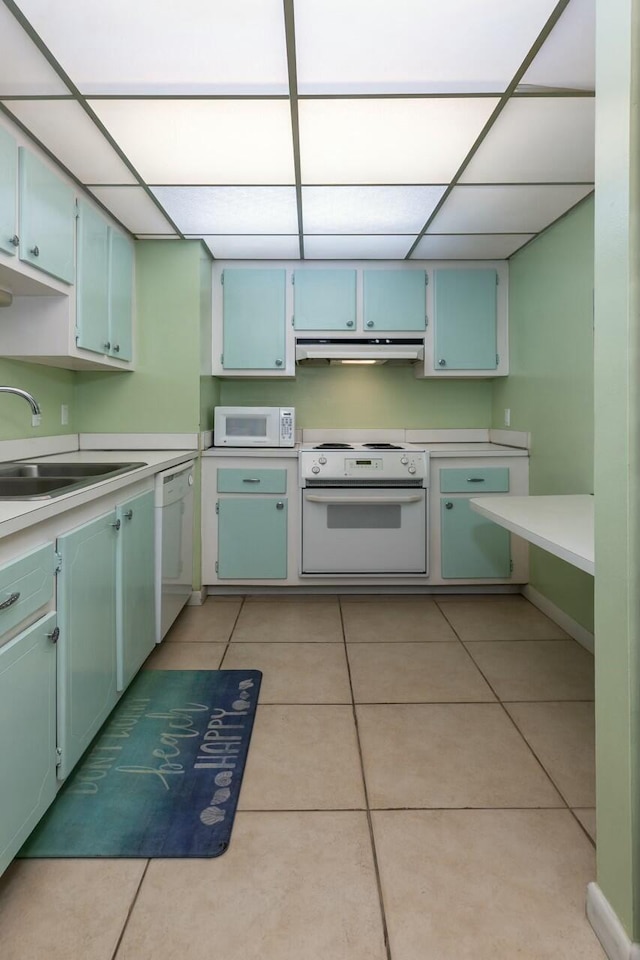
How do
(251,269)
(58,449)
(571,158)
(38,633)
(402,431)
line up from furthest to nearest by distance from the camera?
(402,431)
(251,269)
(58,449)
(571,158)
(38,633)

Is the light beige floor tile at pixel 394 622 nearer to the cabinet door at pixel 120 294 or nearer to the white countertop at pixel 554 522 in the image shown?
the white countertop at pixel 554 522

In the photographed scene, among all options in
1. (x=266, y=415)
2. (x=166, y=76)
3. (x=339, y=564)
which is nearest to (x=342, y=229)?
(x=266, y=415)

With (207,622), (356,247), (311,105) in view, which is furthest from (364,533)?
(311,105)

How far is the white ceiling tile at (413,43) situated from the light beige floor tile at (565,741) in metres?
2.21

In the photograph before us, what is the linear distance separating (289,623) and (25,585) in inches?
79.9

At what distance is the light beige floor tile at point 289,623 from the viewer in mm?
3086

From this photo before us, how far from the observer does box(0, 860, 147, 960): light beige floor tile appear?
126cm

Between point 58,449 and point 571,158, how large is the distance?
2.84m

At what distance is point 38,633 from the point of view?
1487 millimetres

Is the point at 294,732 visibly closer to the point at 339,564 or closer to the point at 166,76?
the point at 339,564

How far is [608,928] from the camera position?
124cm

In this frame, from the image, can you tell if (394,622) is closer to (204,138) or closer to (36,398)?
(36,398)

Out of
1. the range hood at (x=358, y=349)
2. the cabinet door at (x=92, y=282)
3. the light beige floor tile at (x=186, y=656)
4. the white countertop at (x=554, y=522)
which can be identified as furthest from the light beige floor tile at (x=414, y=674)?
the cabinet door at (x=92, y=282)

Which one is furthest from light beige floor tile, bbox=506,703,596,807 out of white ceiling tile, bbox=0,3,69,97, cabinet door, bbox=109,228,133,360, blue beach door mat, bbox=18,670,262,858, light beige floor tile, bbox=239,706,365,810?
white ceiling tile, bbox=0,3,69,97
